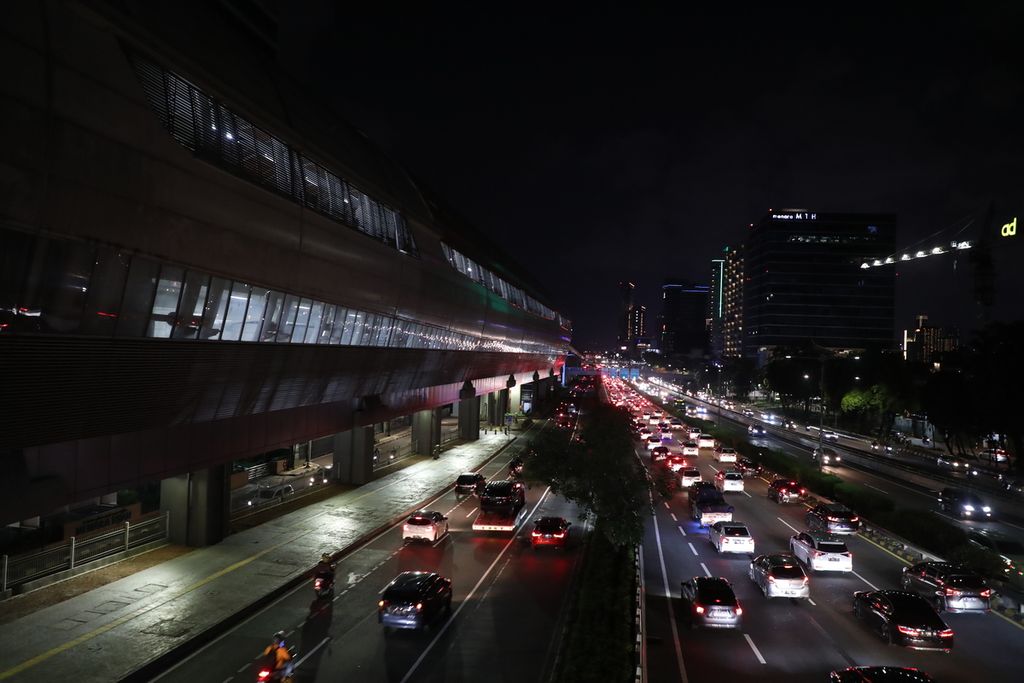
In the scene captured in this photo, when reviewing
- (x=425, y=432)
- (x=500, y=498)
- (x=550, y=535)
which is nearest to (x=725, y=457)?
(x=425, y=432)

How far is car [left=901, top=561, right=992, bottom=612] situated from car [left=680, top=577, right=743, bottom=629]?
650cm

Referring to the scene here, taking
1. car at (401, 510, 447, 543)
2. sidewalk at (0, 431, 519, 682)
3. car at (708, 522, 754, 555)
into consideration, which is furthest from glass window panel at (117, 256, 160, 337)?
car at (708, 522, 754, 555)

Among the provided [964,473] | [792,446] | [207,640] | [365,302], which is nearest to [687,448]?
[792,446]

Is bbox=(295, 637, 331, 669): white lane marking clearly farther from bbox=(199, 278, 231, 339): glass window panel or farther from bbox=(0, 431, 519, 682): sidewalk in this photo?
bbox=(199, 278, 231, 339): glass window panel

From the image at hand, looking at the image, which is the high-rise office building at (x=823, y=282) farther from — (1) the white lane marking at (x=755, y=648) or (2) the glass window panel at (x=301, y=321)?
(2) the glass window panel at (x=301, y=321)

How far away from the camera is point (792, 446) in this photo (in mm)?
60000

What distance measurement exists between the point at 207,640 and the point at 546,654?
27.0 feet

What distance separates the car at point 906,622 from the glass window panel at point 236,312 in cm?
1793

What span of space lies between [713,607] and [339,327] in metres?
14.7

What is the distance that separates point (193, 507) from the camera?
23219mm

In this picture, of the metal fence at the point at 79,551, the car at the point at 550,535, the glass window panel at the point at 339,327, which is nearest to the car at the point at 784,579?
the car at the point at 550,535

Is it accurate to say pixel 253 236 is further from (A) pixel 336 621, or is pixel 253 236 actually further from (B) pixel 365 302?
(A) pixel 336 621

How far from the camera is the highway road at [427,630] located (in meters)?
13.7

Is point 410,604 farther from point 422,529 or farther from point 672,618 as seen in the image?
point 422,529
